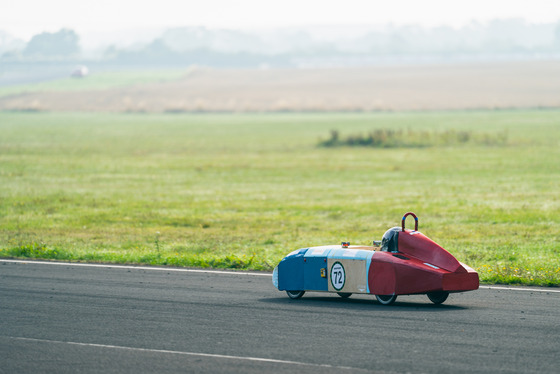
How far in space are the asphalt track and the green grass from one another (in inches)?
4925

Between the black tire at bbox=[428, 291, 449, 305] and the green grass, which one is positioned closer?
the black tire at bbox=[428, 291, 449, 305]

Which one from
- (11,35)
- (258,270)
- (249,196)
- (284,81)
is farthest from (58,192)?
(11,35)

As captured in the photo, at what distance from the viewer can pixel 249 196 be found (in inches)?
1258

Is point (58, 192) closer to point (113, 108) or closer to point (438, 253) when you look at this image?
point (438, 253)

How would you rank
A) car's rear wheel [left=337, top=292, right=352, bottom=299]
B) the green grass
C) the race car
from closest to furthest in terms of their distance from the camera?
1. the race car
2. car's rear wheel [left=337, top=292, right=352, bottom=299]
3. the green grass

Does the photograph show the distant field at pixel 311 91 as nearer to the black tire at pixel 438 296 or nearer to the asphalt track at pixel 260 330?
the asphalt track at pixel 260 330

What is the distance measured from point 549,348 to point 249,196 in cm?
2313

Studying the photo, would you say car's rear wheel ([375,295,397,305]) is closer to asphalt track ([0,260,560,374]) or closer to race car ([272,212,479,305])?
race car ([272,212,479,305])

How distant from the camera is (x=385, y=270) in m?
11.6

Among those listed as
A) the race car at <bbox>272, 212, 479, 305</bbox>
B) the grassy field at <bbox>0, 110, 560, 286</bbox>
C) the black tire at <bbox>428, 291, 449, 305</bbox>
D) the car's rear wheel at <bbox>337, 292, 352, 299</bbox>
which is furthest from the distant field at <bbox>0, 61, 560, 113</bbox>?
the black tire at <bbox>428, 291, 449, 305</bbox>

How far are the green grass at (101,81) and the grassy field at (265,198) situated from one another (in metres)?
75.0

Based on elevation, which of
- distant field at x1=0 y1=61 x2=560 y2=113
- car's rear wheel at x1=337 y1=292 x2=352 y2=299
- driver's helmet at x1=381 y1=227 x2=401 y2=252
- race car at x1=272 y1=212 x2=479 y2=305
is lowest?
car's rear wheel at x1=337 y1=292 x2=352 y2=299

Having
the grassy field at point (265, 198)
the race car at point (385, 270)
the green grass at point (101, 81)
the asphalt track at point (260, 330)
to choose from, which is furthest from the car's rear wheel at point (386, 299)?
the green grass at point (101, 81)

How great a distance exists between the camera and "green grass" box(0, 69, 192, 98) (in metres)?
140
